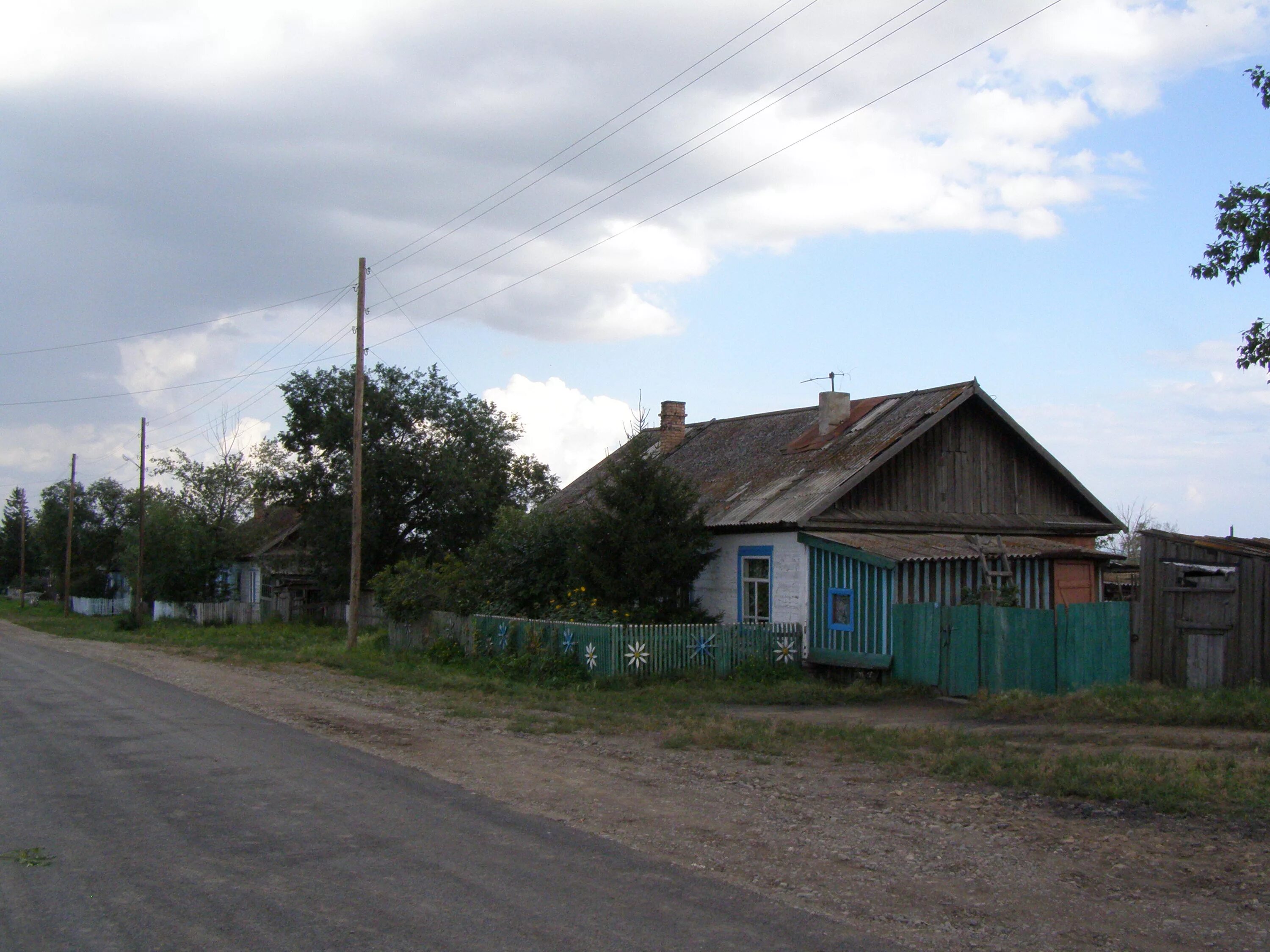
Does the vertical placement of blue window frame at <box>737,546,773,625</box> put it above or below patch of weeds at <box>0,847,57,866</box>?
above

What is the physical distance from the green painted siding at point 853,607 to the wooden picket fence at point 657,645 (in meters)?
0.45

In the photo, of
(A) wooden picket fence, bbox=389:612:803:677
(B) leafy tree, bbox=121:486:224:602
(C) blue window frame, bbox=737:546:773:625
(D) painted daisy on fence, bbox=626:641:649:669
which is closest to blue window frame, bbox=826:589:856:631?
(A) wooden picket fence, bbox=389:612:803:677

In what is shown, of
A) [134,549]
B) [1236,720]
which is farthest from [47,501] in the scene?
[1236,720]

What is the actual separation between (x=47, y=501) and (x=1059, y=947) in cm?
8423

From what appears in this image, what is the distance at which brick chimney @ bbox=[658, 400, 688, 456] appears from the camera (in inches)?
1221

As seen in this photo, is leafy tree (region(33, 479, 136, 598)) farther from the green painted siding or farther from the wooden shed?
the wooden shed

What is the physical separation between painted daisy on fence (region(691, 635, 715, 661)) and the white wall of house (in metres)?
1.93

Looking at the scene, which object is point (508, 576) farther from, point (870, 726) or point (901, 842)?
point (901, 842)

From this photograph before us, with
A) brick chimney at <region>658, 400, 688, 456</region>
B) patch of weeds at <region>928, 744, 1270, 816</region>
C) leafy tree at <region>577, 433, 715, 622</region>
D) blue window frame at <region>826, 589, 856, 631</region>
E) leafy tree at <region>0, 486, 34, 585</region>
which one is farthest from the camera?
leafy tree at <region>0, 486, 34, 585</region>

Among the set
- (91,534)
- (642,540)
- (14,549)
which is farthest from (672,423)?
(14,549)

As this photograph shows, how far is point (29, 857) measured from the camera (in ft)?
23.6

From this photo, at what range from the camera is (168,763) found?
10891 millimetres

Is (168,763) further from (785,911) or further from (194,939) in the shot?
(785,911)

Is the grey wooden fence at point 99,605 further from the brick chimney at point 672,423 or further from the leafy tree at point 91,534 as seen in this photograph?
the brick chimney at point 672,423
